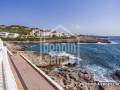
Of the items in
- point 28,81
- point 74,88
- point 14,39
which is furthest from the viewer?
point 14,39

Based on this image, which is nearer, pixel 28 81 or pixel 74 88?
pixel 28 81

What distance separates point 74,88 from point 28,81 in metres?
4.91

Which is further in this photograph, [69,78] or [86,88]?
[69,78]

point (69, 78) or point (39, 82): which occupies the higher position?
point (39, 82)

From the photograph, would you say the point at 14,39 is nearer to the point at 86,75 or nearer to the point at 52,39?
the point at 52,39

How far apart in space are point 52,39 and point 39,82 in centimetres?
8248

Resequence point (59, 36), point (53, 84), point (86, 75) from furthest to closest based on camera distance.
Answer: point (59, 36)
point (86, 75)
point (53, 84)

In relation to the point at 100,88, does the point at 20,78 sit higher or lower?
higher

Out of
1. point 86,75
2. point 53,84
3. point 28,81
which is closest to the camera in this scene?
point 53,84

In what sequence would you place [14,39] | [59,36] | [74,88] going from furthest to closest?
[59,36]
[14,39]
[74,88]

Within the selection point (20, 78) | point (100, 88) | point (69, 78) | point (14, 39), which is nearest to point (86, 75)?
point (69, 78)

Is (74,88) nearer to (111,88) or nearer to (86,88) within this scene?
(86,88)

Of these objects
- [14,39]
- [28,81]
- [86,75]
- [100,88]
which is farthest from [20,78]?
[14,39]

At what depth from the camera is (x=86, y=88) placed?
14211mm
